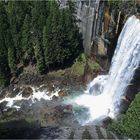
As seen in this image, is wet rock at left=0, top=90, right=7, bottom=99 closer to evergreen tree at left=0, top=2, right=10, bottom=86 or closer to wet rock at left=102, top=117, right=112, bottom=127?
evergreen tree at left=0, top=2, right=10, bottom=86

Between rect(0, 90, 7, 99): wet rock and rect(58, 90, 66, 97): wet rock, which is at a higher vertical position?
rect(58, 90, 66, 97): wet rock

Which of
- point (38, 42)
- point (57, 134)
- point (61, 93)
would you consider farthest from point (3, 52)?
point (57, 134)

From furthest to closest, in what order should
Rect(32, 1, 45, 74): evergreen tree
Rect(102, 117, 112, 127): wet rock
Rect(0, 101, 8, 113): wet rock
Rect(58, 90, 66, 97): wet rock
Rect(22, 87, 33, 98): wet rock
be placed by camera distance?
1. Rect(32, 1, 45, 74): evergreen tree
2. Rect(22, 87, 33, 98): wet rock
3. Rect(58, 90, 66, 97): wet rock
4. Rect(0, 101, 8, 113): wet rock
5. Rect(102, 117, 112, 127): wet rock

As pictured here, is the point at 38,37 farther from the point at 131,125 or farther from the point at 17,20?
the point at 131,125

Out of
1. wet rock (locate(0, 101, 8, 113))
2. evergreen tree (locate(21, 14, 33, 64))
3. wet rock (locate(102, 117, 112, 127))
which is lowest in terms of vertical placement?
wet rock (locate(0, 101, 8, 113))

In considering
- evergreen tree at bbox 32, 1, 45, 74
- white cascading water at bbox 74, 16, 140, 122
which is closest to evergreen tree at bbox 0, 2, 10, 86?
evergreen tree at bbox 32, 1, 45, 74

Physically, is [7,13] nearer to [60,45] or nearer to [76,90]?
[60,45]

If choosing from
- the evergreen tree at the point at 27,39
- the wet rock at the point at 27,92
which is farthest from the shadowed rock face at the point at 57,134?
the evergreen tree at the point at 27,39

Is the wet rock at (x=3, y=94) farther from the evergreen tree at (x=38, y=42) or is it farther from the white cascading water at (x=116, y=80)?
the white cascading water at (x=116, y=80)

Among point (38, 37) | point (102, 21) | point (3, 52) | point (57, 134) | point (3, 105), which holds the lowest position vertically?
point (3, 105)
